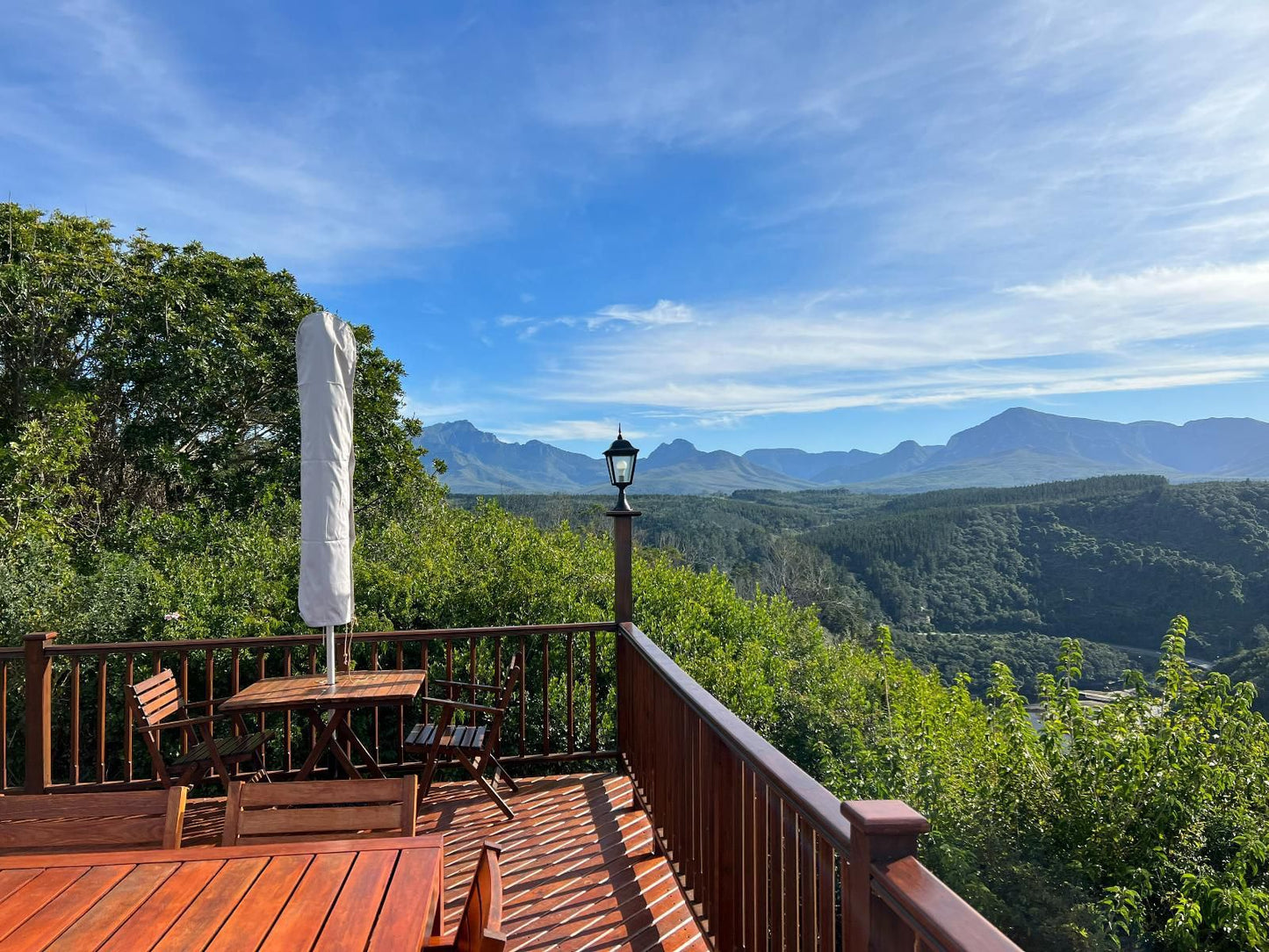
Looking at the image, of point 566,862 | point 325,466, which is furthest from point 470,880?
point 325,466

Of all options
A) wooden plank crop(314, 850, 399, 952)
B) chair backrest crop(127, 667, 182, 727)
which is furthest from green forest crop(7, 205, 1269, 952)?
wooden plank crop(314, 850, 399, 952)

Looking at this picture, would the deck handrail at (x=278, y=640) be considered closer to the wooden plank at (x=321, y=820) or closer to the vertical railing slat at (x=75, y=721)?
the vertical railing slat at (x=75, y=721)

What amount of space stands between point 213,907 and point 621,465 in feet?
10.2

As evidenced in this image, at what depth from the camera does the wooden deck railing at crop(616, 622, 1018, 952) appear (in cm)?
107

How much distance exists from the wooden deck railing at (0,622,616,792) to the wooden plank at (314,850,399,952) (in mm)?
2576

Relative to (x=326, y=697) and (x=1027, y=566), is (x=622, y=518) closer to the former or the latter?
(x=326, y=697)

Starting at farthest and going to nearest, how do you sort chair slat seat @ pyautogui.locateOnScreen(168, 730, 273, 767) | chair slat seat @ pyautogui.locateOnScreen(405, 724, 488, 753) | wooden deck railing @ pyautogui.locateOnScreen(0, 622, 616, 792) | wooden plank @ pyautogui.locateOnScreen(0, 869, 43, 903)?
wooden deck railing @ pyautogui.locateOnScreen(0, 622, 616, 792) → chair slat seat @ pyautogui.locateOnScreen(405, 724, 488, 753) → chair slat seat @ pyautogui.locateOnScreen(168, 730, 273, 767) → wooden plank @ pyautogui.locateOnScreen(0, 869, 43, 903)

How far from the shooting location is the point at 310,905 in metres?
1.46

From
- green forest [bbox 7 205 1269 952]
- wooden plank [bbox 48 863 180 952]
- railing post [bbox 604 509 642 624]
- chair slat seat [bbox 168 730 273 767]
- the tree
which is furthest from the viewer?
the tree

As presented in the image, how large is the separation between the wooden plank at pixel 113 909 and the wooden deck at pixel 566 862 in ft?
4.70

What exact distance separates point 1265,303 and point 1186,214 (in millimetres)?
11031

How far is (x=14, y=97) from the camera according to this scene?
9.12 meters

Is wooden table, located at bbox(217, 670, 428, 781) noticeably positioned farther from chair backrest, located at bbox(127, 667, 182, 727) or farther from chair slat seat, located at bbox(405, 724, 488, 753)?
chair backrest, located at bbox(127, 667, 182, 727)

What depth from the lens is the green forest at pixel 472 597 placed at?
618 centimetres
